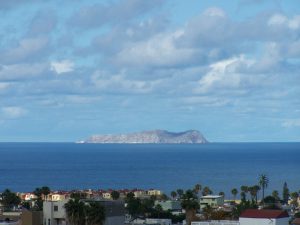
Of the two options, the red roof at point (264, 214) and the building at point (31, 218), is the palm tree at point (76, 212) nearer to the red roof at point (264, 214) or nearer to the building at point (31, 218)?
the building at point (31, 218)

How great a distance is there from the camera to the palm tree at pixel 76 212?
219 feet

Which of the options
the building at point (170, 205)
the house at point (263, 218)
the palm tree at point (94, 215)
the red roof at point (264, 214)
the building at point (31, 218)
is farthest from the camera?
the building at point (170, 205)

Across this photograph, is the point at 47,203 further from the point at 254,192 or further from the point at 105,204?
the point at 254,192

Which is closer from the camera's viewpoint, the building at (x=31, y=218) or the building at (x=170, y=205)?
the building at (x=31, y=218)

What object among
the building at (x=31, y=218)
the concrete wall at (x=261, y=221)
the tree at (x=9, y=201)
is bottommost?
the concrete wall at (x=261, y=221)

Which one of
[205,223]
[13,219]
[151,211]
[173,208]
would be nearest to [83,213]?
[205,223]

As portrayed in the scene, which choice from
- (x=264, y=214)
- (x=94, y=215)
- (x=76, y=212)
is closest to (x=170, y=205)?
(x=264, y=214)

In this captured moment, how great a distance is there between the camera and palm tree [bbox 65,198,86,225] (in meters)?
66.8

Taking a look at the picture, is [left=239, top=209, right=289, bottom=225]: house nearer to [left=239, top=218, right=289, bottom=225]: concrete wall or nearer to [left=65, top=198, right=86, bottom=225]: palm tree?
[left=239, top=218, right=289, bottom=225]: concrete wall

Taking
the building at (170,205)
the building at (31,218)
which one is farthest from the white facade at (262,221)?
the building at (170,205)

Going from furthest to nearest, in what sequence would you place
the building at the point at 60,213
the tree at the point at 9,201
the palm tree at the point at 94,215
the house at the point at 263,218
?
the tree at the point at 9,201, the building at the point at 60,213, the house at the point at 263,218, the palm tree at the point at 94,215

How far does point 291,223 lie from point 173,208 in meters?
49.7

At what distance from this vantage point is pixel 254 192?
473 feet

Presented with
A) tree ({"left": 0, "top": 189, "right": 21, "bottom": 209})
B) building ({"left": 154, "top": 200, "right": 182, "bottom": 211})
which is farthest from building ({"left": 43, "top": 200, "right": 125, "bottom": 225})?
building ({"left": 154, "top": 200, "right": 182, "bottom": 211})
